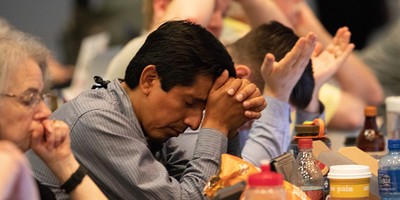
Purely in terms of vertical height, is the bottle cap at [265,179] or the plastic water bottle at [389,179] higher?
the bottle cap at [265,179]

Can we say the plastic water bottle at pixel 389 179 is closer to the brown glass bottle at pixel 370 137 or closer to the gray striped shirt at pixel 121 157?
the gray striped shirt at pixel 121 157

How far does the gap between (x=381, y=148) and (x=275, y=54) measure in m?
0.56

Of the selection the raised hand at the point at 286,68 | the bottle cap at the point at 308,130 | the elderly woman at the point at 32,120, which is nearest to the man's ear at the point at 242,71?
the raised hand at the point at 286,68

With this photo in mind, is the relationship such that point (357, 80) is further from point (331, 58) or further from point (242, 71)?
point (242, 71)

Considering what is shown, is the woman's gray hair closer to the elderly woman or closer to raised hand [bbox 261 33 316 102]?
the elderly woman

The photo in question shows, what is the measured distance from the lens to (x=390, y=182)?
106 inches

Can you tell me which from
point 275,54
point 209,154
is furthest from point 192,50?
point 275,54

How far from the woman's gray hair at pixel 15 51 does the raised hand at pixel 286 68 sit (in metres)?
0.86

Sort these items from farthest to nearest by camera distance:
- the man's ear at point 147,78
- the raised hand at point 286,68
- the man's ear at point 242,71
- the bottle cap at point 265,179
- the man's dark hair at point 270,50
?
the man's dark hair at point 270,50
the man's ear at point 242,71
the raised hand at point 286,68
the man's ear at point 147,78
the bottle cap at point 265,179

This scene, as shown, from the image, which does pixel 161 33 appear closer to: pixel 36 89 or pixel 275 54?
pixel 36 89

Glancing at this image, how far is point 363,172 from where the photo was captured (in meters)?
2.58

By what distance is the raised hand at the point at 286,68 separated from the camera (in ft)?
10.5

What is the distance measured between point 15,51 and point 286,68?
1.08m

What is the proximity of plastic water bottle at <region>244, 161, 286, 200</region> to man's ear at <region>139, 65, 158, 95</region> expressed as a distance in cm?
57
